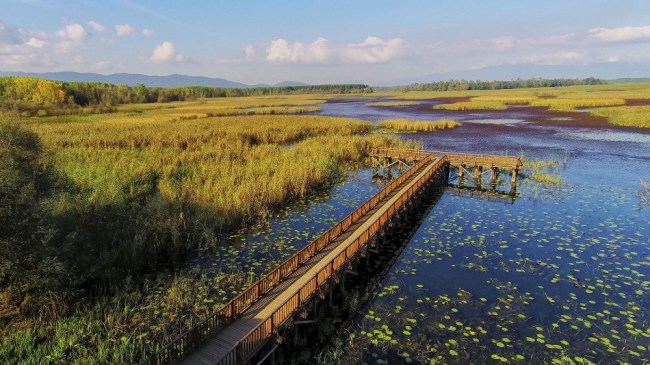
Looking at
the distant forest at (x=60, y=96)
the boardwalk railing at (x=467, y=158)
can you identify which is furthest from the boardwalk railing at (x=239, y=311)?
the distant forest at (x=60, y=96)

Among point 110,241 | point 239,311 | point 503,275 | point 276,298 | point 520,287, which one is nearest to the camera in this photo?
point 239,311

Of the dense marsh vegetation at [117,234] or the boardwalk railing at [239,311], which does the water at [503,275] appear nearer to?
the dense marsh vegetation at [117,234]

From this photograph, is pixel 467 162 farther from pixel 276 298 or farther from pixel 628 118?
pixel 628 118

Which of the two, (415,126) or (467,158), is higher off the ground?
(415,126)

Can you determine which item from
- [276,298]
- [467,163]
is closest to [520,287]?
[276,298]

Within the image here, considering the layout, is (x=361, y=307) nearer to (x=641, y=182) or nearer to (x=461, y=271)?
(x=461, y=271)

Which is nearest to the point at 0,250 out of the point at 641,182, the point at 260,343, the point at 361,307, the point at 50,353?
the point at 50,353
